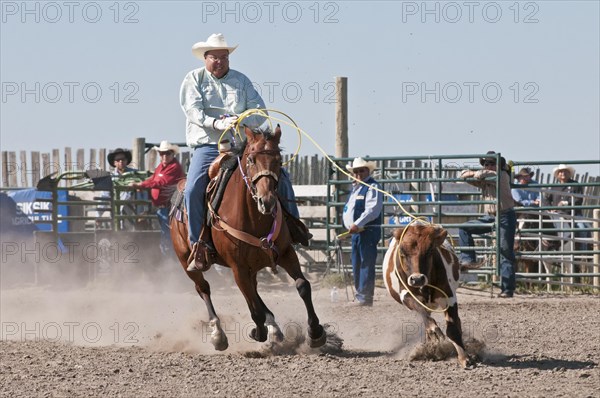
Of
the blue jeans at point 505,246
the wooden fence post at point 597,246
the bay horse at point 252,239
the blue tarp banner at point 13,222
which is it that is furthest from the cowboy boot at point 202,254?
the blue tarp banner at point 13,222

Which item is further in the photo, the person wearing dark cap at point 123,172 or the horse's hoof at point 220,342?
the person wearing dark cap at point 123,172

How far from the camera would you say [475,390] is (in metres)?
6.61

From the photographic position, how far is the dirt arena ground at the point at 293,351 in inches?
269

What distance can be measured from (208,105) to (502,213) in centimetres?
550

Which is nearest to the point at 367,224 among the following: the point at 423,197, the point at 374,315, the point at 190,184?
the point at 374,315

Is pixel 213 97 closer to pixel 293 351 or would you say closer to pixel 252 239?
pixel 252 239

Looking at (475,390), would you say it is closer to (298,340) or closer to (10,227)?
(298,340)

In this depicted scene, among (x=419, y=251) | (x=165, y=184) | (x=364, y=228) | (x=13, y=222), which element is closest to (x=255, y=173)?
(x=419, y=251)

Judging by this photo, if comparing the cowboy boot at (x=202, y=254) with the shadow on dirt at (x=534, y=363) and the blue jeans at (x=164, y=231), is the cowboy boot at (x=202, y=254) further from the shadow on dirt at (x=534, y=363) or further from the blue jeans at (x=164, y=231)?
the blue jeans at (x=164, y=231)

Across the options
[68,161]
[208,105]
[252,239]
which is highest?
[208,105]

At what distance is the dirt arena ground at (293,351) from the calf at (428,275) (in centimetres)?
27

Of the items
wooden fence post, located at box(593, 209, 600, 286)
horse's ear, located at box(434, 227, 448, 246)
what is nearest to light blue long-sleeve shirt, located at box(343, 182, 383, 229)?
wooden fence post, located at box(593, 209, 600, 286)

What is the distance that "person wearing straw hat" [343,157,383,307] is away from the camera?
12.5 m

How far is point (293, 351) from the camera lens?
8.58 m
